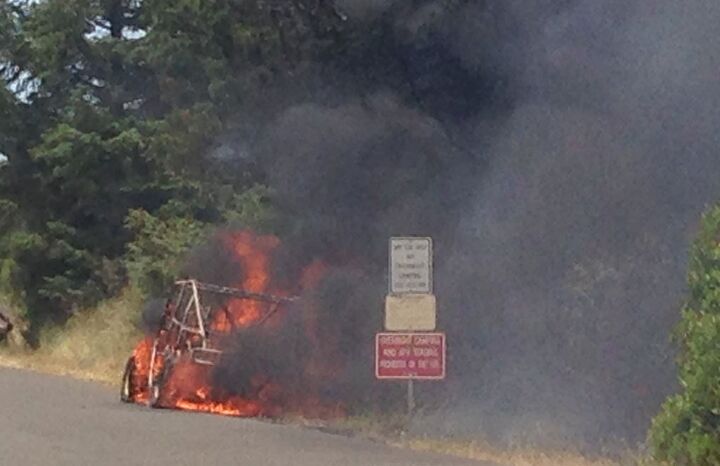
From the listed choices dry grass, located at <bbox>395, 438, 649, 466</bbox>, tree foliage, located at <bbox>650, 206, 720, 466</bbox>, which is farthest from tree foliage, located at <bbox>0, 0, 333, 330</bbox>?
tree foliage, located at <bbox>650, 206, 720, 466</bbox>

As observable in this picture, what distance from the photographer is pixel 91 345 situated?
113ft

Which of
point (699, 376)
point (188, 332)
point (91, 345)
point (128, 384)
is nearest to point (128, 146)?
point (91, 345)

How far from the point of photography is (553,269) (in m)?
20.4

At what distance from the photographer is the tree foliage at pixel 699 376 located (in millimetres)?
13391

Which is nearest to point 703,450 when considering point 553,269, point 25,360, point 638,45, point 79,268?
point 553,269

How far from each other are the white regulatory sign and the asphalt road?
1.91 meters

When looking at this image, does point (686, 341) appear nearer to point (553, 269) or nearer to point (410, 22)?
point (553, 269)

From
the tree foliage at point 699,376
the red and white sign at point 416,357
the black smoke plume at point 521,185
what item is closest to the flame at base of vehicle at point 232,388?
the black smoke plume at point 521,185

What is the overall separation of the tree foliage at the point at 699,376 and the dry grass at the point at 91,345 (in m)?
15.9

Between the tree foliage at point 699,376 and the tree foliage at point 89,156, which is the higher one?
the tree foliage at point 89,156

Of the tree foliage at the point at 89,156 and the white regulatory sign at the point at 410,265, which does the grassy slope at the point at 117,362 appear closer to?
the tree foliage at the point at 89,156

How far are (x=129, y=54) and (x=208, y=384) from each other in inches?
773

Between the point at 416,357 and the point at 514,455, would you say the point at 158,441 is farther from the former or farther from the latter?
the point at 514,455

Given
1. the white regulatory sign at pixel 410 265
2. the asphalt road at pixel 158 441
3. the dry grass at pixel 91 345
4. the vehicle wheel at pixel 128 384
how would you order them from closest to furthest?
the asphalt road at pixel 158 441
the white regulatory sign at pixel 410 265
the vehicle wheel at pixel 128 384
the dry grass at pixel 91 345
